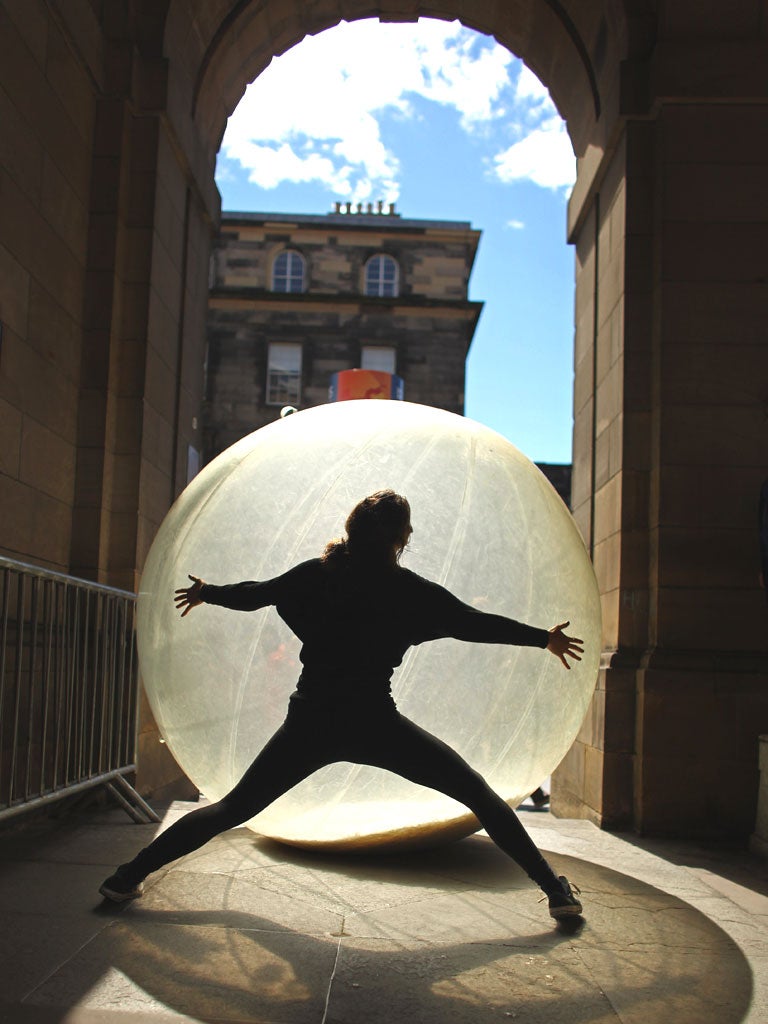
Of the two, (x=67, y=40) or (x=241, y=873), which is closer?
(x=241, y=873)

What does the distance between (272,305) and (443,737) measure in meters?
31.8

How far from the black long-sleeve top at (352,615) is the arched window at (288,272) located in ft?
107

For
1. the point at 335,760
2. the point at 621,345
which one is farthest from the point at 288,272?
the point at 335,760

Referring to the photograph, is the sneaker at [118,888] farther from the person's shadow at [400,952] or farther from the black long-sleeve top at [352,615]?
the black long-sleeve top at [352,615]

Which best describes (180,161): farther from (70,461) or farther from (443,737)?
(443,737)

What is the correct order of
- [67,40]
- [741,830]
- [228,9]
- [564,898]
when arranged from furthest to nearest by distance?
[228,9]
[67,40]
[741,830]
[564,898]

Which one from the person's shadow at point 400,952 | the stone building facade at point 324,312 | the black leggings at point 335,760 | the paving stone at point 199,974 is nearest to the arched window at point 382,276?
the stone building facade at point 324,312

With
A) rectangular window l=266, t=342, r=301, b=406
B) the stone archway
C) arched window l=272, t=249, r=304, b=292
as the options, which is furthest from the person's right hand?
arched window l=272, t=249, r=304, b=292

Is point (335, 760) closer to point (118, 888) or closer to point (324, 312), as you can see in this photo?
point (118, 888)

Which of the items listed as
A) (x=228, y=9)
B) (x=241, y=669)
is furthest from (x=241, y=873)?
(x=228, y=9)

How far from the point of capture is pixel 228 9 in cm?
865

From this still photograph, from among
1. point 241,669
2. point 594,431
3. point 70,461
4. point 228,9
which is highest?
point 228,9

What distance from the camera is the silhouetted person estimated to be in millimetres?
3799

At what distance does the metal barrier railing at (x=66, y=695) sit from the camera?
17.1 ft
